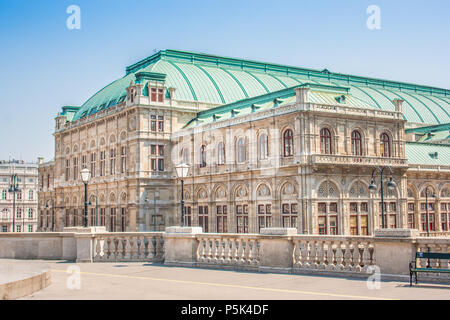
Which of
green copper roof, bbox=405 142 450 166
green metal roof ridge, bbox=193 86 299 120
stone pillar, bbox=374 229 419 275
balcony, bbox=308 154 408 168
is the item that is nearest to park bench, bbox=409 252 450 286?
stone pillar, bbox=374 229 419 275

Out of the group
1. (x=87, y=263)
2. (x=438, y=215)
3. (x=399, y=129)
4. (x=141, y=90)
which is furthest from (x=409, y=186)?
(x=87, y=263)

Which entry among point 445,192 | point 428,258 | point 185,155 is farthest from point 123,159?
point 428,258

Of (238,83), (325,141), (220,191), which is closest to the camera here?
(325,141)

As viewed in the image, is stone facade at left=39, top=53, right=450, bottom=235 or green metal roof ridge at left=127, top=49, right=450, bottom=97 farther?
green metal roof ridge at left=127, top=49, right=450, bottom=97

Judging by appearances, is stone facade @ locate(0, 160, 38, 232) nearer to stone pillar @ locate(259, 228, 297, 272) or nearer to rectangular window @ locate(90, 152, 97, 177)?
rectangular window @ locate(90, 152, 97, 177)

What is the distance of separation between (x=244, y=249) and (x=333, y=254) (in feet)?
12.6

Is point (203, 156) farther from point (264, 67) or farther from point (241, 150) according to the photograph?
point (264, 67)

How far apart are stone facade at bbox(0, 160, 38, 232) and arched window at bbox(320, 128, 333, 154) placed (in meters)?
90.8

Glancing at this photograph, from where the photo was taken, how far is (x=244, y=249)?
21.0m

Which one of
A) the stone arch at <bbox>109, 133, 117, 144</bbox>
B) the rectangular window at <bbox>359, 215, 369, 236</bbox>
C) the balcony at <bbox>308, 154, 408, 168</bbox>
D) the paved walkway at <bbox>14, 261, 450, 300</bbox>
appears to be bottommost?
the paved walkway at <bbox>14, 261, 450, 300</bbox>

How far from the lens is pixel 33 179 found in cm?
12738

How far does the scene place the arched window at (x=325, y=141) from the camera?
46.6 m

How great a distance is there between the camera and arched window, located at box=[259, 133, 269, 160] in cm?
4900
